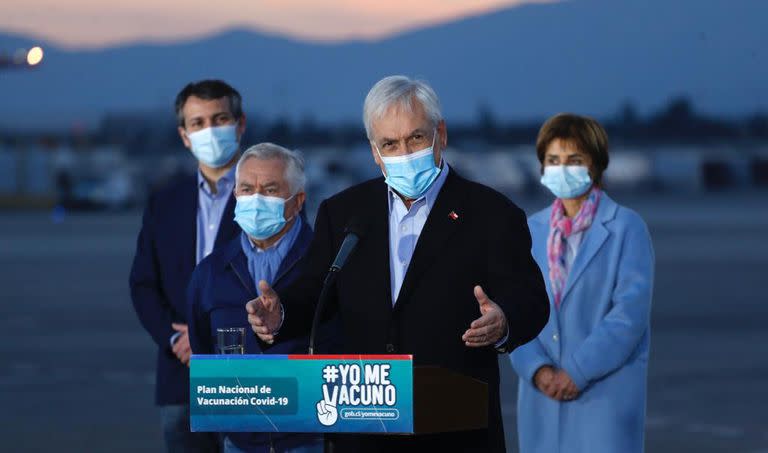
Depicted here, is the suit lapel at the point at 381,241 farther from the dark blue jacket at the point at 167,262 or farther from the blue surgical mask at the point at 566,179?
the blue surgical mask at the point at 566,179

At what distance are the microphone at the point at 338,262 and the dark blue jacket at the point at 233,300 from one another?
79 cm

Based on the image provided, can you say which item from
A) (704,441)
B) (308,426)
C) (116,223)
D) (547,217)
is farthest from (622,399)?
(116,223)

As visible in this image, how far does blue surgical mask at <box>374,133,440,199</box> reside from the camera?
15.9ft

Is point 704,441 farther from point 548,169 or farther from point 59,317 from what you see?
point 59,317

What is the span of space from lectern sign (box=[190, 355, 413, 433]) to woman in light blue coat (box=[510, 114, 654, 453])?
2.49m

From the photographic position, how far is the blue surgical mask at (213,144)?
6.91 metres

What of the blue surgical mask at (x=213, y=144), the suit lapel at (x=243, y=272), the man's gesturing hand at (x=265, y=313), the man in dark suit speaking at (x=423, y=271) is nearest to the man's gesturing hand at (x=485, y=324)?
the man in dark suit speaking at (x=423, y=271)

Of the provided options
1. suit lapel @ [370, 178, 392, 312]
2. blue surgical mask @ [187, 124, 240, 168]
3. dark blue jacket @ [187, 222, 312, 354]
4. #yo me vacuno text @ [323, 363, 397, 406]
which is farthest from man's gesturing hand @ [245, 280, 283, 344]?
blue surgical mask @ [187, 124, 240, 168]

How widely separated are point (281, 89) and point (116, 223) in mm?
103841

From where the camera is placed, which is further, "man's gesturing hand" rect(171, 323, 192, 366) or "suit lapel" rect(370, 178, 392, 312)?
"man's gesturing hand" rect(171, 323, 192, 366)

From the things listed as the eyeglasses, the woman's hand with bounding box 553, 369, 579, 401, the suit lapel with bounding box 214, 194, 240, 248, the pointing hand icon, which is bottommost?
the woman's hand with bounding box 553, 369, 579, 401

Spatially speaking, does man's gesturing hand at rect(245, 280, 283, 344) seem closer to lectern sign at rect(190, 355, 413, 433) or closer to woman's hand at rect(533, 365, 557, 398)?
lectern sign at rect(190, 355, 413, 433)

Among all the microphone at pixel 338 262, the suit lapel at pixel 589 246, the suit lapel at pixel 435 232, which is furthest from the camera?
the suit lapel at pixel 589 246

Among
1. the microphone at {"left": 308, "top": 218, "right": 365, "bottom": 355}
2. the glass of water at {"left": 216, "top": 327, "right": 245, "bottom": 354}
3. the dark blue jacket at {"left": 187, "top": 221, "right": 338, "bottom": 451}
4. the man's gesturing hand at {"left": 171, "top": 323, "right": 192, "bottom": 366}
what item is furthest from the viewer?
the man's gesturing hand at {"left": 171, "top": 323, "right": 192, "bottom": 366}
